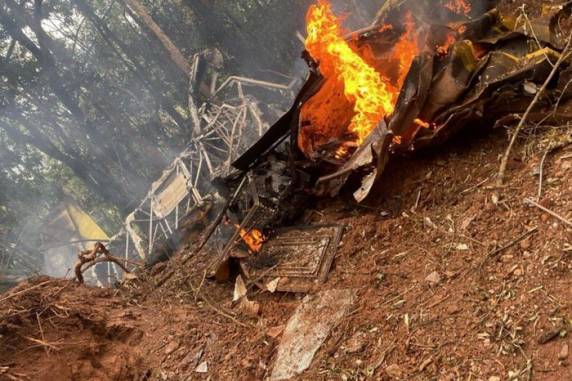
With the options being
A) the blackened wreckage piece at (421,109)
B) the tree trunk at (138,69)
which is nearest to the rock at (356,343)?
the blackened wreckage piece at (421,109)

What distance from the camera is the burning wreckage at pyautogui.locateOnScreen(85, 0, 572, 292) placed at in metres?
4.48

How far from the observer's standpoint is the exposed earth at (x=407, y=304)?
3.08m

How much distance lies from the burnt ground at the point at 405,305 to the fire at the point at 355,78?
0.93m

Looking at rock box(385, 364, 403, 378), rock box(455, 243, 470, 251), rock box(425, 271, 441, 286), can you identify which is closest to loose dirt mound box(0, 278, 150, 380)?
rock box(385, 364, 403, 378)

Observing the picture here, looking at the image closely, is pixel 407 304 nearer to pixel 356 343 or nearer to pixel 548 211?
pixel 356 343

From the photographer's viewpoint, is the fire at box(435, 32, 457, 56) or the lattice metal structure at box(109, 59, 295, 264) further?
the lattice metal structure at box(109, 59, 295, 264)

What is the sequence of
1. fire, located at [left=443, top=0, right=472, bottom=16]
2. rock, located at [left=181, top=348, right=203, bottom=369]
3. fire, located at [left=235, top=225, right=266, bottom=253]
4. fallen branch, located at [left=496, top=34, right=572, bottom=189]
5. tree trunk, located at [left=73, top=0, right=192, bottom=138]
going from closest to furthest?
fallen branch, located at [left=496, top=34, right=572, bottom=189], rock, located at [left=181, top=348, right=203, bottom=369], fire, located at [left=235, top=225, right=266, bottom=253], fire, located at [left=443, top=0, right=472, bottom=16], tree trunk, located at [left=73, top=0, right=192, bottom=138]

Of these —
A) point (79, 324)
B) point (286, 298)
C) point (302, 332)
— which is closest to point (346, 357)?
point (302, 332)

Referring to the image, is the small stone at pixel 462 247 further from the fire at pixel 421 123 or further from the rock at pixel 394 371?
the fire at pixel 421 123

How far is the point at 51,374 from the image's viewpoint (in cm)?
455

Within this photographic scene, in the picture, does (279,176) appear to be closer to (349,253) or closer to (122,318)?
(349,253)

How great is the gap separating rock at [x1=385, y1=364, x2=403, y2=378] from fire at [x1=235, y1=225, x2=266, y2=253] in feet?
9.11

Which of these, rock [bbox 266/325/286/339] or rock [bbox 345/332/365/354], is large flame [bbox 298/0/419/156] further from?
rock [bbox 345/332/365/354]

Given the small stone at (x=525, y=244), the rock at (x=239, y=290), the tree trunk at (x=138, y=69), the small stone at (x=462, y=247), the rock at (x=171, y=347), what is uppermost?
the tree trunk at (x=138, y=69)
